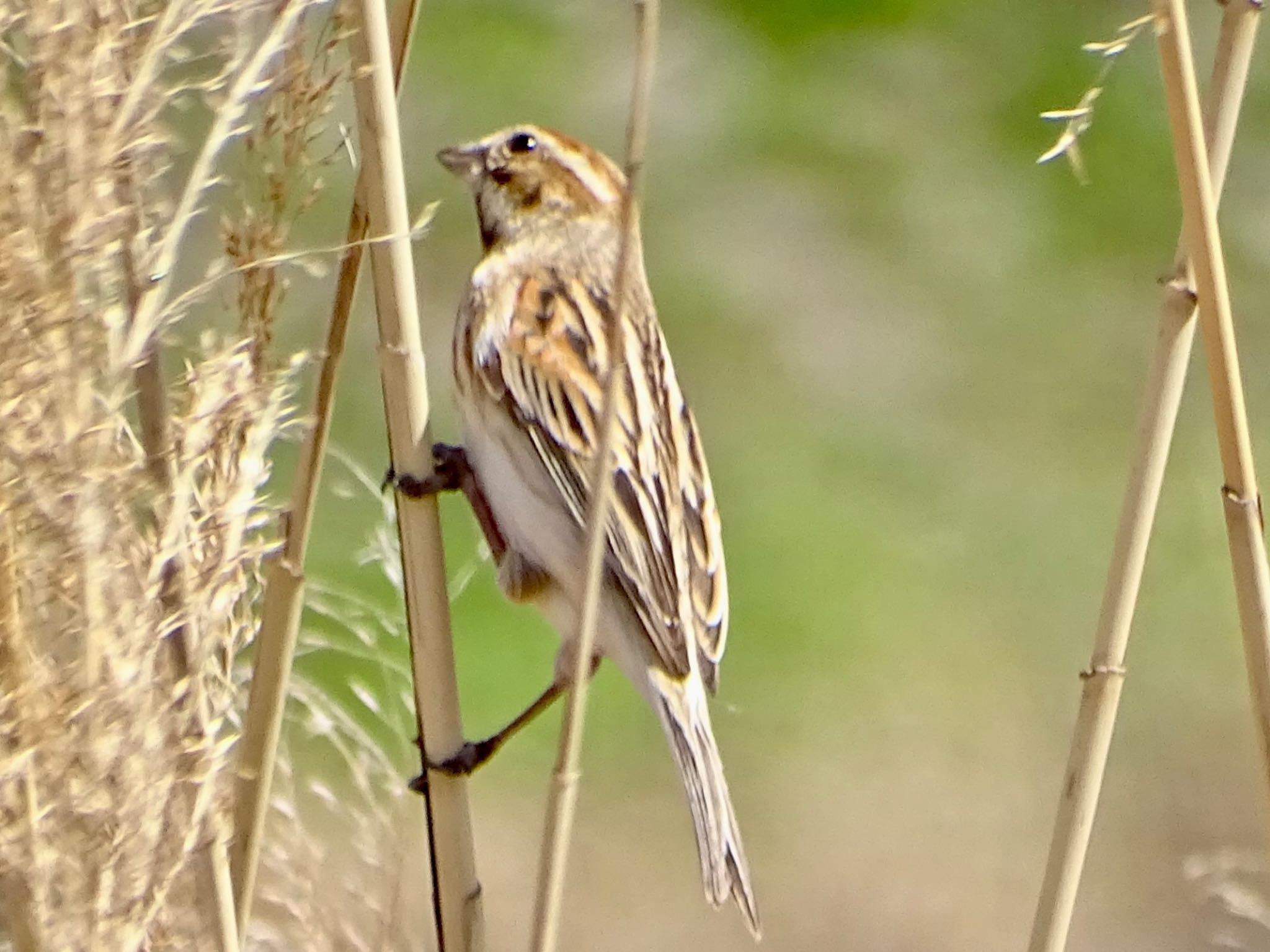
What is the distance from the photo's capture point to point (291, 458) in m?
3.64

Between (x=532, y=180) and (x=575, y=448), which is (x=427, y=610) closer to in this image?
(x=575, y=448)

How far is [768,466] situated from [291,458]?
4.18 ft

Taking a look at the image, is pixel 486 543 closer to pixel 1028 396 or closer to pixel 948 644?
pixel 948 644

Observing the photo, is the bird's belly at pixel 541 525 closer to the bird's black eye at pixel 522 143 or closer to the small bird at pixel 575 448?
the small bird at pixel 575 448

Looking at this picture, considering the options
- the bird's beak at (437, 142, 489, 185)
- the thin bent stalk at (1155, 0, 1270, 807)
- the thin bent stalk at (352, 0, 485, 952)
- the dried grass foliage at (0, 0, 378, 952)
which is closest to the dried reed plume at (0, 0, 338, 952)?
the dried grass foliage at (0, 0, 378, 952)

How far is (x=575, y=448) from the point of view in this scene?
5.83ft

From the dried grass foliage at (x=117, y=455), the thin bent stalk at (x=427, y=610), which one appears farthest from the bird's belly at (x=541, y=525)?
the dried grass foliage at (x=117, y=455)

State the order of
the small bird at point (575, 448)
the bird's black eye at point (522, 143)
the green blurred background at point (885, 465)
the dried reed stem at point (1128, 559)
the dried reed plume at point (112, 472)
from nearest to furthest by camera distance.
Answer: the dried reed plume at point (112, 472), the dried reed stem at point (1128, 559), the small bird at point (575, 448), the bird's black eye at point (522, 143), the green blurred background at point (885, 465)

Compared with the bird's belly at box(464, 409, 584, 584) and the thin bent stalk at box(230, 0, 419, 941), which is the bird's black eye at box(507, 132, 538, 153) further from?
the thin bent stalk at box(230, 0, 419, 941)

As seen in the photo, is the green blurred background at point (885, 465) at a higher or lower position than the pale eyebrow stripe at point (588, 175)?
lower

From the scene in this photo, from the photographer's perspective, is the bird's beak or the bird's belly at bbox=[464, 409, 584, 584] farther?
the bird's beak

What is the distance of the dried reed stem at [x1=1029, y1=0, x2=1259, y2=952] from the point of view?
1267 millimetres

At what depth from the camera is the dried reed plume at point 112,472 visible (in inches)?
38.5

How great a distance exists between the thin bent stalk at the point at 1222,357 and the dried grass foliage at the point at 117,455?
1.96ft
